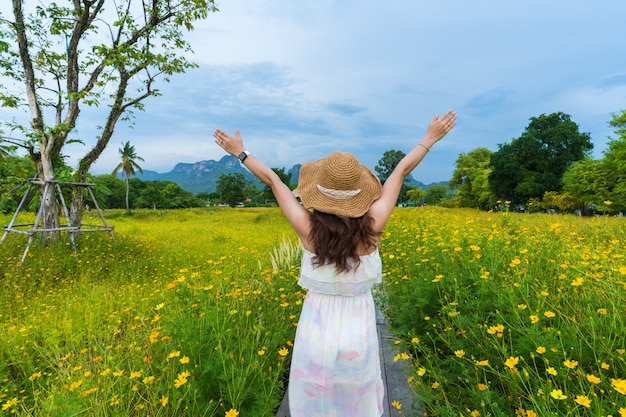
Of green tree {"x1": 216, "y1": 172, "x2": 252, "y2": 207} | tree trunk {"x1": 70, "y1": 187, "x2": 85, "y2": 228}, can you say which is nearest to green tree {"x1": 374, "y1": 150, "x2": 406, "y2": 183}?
green tree {"x1": 216, "y1": 172, "x2": 252, "y2": 207}

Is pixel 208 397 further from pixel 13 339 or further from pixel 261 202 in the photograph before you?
pixel 261 202

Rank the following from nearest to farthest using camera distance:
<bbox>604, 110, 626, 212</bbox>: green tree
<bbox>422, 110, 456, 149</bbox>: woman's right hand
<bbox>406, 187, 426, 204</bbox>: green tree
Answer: <bbox>422, 110, 456, 149</bbox>: woman's right hand → <bbox>604, 110, 626, 212</bbox>: green tree → <bbox>406, 187, 426, 204</bbox>: green tree

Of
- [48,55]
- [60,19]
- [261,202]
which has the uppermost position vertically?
[60,19]

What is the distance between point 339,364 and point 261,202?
9033 centimetres

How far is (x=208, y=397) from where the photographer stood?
7.47 feet

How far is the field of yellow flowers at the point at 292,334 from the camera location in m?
1.99

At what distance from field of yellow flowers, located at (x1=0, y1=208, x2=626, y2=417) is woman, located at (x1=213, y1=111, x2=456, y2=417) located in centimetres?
43

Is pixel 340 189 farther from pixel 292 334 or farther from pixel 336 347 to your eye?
pixel 292 334

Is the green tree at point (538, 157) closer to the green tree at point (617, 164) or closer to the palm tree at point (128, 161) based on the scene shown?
the green tree at point (617, 164)

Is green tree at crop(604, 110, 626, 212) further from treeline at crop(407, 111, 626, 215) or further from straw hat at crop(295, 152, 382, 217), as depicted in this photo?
straw hat at crop(295, 152, 382, 217)

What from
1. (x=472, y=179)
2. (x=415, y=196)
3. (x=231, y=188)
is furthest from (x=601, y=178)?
(x=415, y=196)

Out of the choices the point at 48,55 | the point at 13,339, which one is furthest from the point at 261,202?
the point at 13,339

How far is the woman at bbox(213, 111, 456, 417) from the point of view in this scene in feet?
5.64

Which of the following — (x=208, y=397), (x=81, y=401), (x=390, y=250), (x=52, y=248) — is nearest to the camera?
(x=81, y=401)
